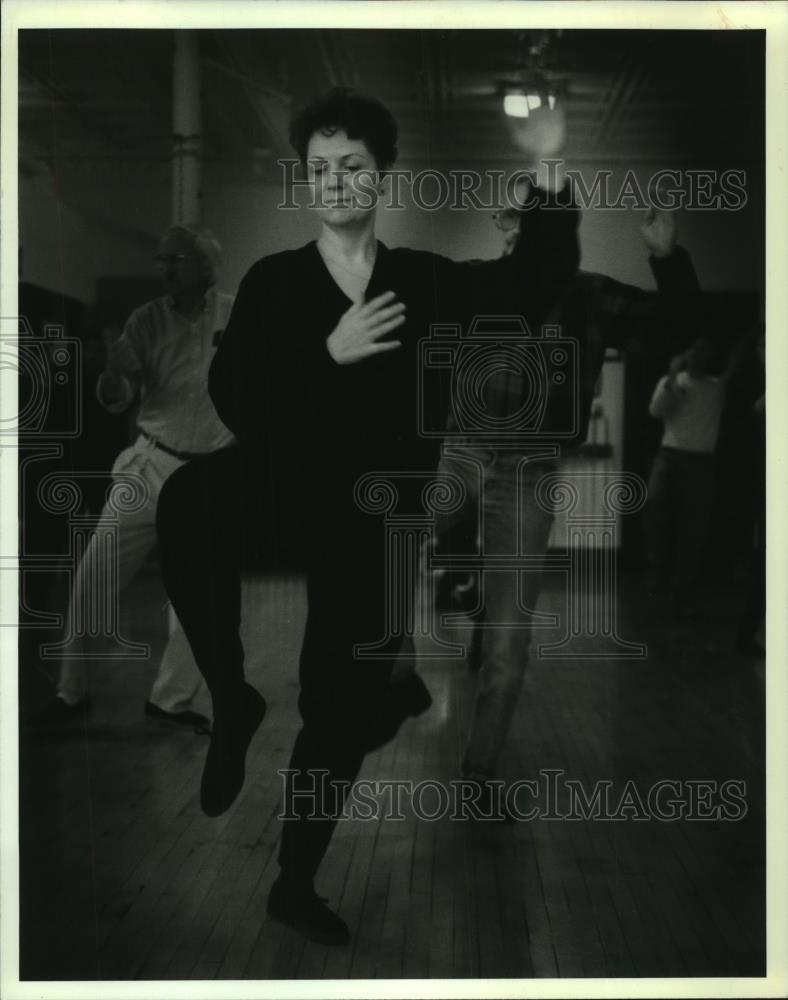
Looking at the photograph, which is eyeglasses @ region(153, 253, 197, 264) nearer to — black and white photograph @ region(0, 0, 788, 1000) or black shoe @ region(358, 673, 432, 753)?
black and white photograph @ region(0, 0, 788, 1000)

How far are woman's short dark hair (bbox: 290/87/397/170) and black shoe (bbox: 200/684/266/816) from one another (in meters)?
1.32

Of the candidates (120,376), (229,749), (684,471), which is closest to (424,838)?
(229,749)

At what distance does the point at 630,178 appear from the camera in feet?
9.72

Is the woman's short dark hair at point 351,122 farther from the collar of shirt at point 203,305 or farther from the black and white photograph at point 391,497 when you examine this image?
the collar of shirt at point 203,305

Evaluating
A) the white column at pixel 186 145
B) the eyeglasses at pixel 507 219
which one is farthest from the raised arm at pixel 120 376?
the eyeglasses at pixel 507 219

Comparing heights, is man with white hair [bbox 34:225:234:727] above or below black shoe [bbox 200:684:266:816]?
above

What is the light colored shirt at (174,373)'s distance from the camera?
2971 millimetres

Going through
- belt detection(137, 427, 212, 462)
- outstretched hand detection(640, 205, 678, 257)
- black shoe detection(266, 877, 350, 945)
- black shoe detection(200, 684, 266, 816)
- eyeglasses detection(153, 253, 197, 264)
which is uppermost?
outstretched hand detection(640, 205, 678, 257)

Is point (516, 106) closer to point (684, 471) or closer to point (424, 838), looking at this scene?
point (684, 471)

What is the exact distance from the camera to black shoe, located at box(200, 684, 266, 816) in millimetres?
3027

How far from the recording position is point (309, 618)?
3.00 meters

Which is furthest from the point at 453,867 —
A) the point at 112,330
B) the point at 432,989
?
the point at 112,330

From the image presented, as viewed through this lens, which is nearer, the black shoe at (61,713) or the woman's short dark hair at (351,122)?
the woman's short dark hair at (351,122)

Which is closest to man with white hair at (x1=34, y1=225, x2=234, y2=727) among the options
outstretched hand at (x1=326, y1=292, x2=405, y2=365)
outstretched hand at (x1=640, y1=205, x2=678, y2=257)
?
outstretched hand at (x1=326, y1=292, x2=405, y2=365)
